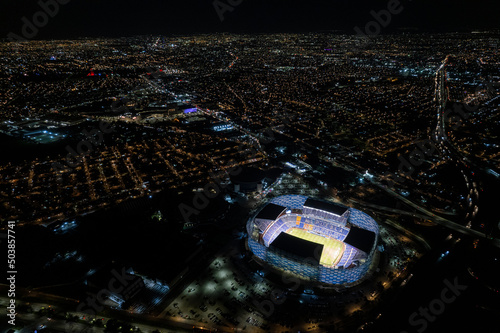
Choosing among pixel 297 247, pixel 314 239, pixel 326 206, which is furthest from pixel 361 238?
pixel 297 247

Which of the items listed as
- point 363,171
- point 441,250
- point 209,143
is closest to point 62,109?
point 209,143

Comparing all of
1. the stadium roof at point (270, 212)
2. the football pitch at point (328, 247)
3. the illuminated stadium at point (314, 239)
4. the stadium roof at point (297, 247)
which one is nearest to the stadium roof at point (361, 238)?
the illuminated stadium at point (314, 239)

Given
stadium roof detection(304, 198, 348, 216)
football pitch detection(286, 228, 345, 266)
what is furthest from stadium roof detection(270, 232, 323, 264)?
stadium roof detection(304, 198, 348, 216)

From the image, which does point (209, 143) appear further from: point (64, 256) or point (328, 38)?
point (328, 38)

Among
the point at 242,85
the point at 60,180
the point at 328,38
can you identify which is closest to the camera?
the point at 60,180

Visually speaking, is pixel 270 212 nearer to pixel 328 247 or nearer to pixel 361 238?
pixel 328 247

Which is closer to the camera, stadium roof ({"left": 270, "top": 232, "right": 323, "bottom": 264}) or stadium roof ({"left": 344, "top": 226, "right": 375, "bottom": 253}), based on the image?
stadium roof ({"left": 270, "top": 232, "right": 323, "bottom": 264})

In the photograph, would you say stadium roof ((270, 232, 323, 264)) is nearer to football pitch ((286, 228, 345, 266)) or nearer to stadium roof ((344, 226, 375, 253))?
football pitch ((286, 228, 345, 266))
